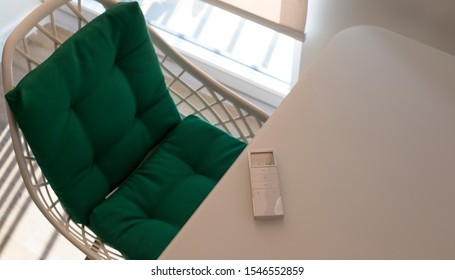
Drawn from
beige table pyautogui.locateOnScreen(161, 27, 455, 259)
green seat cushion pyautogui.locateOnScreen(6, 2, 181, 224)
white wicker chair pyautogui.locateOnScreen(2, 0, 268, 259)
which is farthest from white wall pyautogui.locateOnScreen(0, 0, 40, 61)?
beige table pyautogui.locateOnScreen(161, 27, 455, 259)

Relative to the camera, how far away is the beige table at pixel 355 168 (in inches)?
32.9

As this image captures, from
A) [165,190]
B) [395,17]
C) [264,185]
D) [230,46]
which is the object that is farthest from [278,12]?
[264,185]

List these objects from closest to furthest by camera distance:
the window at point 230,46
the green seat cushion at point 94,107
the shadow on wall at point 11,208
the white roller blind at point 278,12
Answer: the green seat cushion at point 94,107
the white roller blind at point 278,12
the shadow on wall at point 11,208
the window at point 230,46

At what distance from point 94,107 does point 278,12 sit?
699 millimetres

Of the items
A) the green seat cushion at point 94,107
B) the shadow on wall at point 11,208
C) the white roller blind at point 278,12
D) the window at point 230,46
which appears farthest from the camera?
the window at point 230,46

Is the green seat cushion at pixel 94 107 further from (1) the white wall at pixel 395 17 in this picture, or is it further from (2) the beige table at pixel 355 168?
(1) the white wall at pixel 395 17

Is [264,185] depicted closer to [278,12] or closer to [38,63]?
[38,63]

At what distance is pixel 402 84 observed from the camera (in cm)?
104

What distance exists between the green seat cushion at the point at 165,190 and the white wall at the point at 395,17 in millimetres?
460

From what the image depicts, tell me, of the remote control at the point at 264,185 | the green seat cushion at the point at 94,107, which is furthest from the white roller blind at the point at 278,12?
the remote control at the point at 264,185

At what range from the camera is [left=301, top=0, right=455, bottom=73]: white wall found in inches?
48.3

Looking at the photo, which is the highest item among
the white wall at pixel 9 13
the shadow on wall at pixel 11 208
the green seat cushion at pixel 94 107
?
the white wall at pixel 9 13

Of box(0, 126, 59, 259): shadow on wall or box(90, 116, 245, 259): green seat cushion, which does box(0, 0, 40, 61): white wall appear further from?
box(90, 116, 245, 259): green seat cushion

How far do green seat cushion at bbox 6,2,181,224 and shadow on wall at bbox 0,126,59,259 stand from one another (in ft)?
1.90
